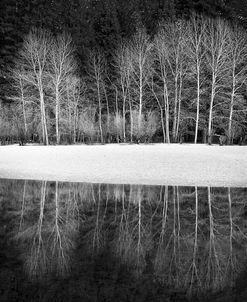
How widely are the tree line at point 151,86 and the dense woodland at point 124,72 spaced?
14cm

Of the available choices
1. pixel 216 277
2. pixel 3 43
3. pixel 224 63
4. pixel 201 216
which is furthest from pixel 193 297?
pixel 3 43

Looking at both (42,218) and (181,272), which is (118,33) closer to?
(42,218)

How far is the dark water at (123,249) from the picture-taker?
5.99 meters

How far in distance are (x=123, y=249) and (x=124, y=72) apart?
39939mm

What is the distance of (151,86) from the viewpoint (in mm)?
49031

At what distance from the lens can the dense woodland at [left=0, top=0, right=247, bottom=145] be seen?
42.5 meters

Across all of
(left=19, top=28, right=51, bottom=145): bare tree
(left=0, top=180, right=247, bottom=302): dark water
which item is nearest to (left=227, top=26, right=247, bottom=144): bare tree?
(left=19, top=28, right=51, bottom=145): bare tree

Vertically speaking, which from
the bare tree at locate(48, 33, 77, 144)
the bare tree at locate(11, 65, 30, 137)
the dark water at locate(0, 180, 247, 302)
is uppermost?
the dark water at locate(0, 180, 247, 302)

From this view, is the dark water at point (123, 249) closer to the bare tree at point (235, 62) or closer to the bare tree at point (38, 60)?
the bare tree at point (235, 62)

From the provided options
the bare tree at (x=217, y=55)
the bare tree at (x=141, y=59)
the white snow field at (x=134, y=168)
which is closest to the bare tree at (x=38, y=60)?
the bare tree at (x=141, y=59)

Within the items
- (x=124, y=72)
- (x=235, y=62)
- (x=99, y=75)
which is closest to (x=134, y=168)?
(x=235, y=62)

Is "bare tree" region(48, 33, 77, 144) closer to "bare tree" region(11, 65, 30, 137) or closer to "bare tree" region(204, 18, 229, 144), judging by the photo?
"bare tree" region(11, 65, 30, 137)

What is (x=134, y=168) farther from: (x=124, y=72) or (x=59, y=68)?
(x=59, y=68)

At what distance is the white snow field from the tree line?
13451 millimetres
